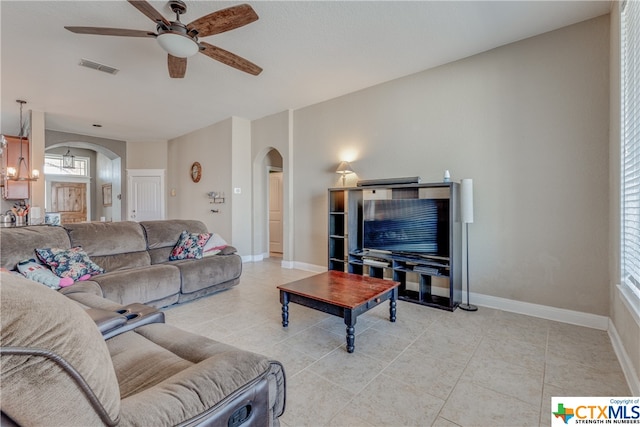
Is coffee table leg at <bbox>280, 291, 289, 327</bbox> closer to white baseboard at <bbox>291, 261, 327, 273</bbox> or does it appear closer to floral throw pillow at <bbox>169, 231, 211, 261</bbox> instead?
floral throw pillow at <bbox>169, 231, 211, 261</bbox>

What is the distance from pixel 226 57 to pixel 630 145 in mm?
3255

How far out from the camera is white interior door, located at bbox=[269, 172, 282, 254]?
7.02m

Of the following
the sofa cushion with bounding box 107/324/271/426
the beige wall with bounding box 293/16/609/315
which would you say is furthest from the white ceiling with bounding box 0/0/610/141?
the sofa cushion with bounding box 107/324/271/426

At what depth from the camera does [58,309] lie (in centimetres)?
60

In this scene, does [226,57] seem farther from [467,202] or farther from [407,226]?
[467,202]

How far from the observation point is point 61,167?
861cm

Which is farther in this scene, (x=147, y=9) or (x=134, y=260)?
(x=134, y=260)

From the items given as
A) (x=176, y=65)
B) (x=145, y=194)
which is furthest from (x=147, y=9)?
(x=145, y=194)

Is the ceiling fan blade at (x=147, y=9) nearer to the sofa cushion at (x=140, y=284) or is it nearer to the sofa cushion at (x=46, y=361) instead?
the sofa cushion at (x=46, y=361)

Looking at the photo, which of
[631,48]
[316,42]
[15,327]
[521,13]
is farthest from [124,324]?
[521,13]

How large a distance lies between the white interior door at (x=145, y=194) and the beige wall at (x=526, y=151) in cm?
599

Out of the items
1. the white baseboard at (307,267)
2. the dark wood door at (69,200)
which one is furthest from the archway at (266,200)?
the dark wood door at (69,200)

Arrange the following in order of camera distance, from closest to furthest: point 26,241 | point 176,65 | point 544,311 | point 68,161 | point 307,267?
1. point 26,241
2. point 176,65
3. point 544,311
4. point 307,267
5. point 68,161

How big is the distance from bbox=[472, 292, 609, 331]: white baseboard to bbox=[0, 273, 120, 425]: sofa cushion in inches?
139
